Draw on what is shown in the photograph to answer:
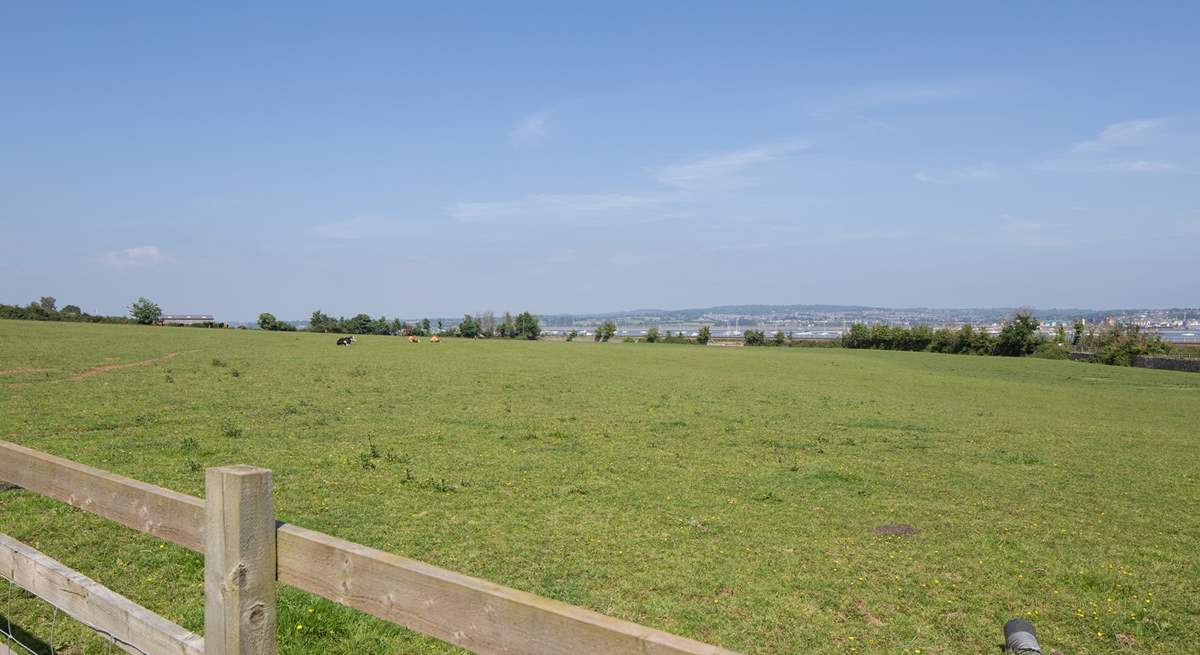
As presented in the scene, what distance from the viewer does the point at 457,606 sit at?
97.5 inches

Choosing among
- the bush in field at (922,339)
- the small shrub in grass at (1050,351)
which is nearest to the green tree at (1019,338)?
the small shrub in grass at (1050,351)

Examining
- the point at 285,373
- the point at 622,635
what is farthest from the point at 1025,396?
the point at 622,635

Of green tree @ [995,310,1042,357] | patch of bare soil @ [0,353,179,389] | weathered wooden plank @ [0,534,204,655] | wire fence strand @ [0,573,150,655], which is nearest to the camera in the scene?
weathered wooden plank @ [0,534,204,655]

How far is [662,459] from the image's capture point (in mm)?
13906

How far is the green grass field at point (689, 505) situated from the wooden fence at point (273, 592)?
2.57 m

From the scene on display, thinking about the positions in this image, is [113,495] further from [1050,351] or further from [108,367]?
[1050,351]

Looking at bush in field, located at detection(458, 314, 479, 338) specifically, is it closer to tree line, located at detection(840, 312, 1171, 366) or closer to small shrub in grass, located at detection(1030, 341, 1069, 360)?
tree line, located at detection(840, 312, 1171, 366)

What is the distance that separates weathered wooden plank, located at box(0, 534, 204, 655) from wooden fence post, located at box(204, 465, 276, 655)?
253 mm

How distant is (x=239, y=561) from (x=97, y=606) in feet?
3.97

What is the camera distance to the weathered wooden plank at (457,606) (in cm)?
213

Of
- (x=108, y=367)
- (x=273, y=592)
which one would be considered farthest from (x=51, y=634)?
(x=108, y=367)

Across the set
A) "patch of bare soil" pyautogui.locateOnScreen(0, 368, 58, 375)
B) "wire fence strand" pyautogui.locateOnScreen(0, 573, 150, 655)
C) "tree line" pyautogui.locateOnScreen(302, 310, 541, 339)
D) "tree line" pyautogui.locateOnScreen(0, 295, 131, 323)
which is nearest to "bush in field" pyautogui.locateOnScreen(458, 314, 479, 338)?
"tree line" pyautogui.locateOnScreen(302, 310, 541, 339)

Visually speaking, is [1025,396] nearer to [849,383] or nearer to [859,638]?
[849,383]

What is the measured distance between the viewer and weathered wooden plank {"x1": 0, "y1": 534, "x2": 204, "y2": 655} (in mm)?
3040
